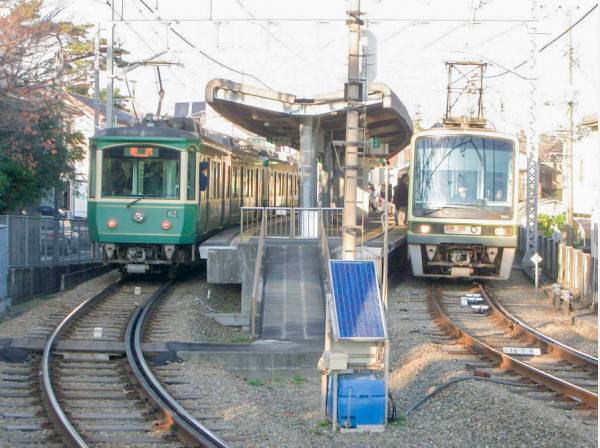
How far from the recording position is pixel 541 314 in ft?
53.1

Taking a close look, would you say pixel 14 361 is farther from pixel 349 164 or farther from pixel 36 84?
pixel 36 84

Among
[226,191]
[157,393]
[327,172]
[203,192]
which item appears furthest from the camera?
[327,172]

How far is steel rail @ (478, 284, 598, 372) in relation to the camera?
35.6 ft

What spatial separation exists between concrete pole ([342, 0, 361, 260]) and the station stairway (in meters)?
2.51

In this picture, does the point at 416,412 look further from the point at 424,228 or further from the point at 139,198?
the point at 139,198

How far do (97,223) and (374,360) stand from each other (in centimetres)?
1010

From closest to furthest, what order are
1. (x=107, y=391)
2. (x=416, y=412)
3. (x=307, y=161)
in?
(x=416, y=412) < (x=107, y=391) < (x=307, y=161)

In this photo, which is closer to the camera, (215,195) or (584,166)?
(215,195)

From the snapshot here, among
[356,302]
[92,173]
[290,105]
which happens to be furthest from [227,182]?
[356,302]

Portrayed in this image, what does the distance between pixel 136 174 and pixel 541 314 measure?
8.13 m

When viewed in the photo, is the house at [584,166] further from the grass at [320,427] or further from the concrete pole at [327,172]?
the grass at [320,427]

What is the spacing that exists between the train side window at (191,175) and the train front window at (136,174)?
0.24 meters

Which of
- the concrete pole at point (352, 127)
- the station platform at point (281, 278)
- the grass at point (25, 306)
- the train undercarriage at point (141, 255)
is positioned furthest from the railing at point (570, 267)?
the grass at point (25, 306)

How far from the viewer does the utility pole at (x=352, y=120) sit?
997cm
